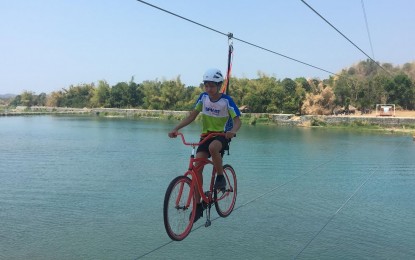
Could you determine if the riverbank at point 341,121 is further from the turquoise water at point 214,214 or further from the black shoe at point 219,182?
the black shoe at point 219,182

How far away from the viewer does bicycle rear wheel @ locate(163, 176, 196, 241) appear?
507cm

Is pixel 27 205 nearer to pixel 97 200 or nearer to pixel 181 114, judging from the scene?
pixel 97 200

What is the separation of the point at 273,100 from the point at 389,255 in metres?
51.8

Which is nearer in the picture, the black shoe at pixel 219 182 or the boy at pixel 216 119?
the boy at pixel 216 119

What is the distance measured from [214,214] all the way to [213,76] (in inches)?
284

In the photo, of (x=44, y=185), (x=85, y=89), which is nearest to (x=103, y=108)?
(x=85, y=89)

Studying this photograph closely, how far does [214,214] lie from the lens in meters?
11.8

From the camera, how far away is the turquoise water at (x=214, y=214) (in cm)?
959

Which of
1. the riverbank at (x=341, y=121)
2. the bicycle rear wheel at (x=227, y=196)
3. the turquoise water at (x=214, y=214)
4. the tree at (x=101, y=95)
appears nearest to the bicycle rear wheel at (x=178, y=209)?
the bicycle rear wheel at (x=227, y=196)

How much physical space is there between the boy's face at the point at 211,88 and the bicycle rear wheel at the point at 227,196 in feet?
4.73

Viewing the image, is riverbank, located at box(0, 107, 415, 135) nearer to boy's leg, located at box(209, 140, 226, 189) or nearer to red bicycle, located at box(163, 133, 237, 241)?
boy's leg, located at box(209, 140, 226, 189)

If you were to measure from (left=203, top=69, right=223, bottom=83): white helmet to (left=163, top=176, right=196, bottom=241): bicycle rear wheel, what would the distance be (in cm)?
119

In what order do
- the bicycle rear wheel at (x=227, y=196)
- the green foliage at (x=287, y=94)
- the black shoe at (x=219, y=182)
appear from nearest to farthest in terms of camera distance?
the black shoe at (x=219, y=182)
the bicycle rear wheel at (x=227, y=196)
the green foliage at (x=287, y=94)

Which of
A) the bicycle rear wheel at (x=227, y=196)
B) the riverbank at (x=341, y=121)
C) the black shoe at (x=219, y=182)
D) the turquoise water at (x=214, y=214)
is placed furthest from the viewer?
the riverbank at (x=341, y=121)
